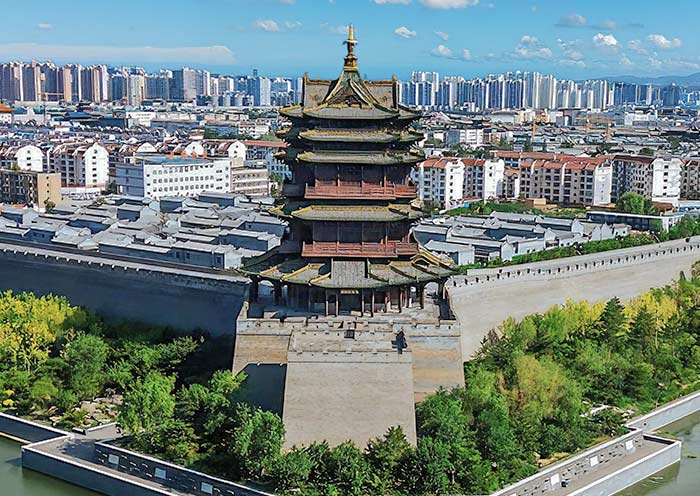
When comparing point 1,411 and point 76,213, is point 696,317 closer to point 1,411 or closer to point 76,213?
point 1,411

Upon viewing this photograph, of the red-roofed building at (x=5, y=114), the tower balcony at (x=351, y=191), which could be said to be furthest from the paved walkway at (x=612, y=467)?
the red-roofed building at (x=5, y=114)

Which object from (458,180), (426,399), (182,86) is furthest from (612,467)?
(182,86)

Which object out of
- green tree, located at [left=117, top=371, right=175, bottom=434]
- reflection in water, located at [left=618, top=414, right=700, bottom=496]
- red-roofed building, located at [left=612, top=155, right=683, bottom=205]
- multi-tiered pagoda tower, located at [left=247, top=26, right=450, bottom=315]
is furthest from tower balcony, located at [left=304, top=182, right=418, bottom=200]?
red-roofed building, located at [left=612, top=155, right=683, bottom=205]

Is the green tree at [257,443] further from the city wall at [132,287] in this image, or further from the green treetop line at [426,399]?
the city wall at [132,287]

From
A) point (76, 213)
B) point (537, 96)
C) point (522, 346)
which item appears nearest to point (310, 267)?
point (522, 346)

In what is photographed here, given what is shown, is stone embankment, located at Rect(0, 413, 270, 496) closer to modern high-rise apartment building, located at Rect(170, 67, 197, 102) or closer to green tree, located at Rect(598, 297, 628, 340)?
green tree, located at Rect(598, 297, 628, 340)

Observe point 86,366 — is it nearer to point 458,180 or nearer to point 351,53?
point 351,53
